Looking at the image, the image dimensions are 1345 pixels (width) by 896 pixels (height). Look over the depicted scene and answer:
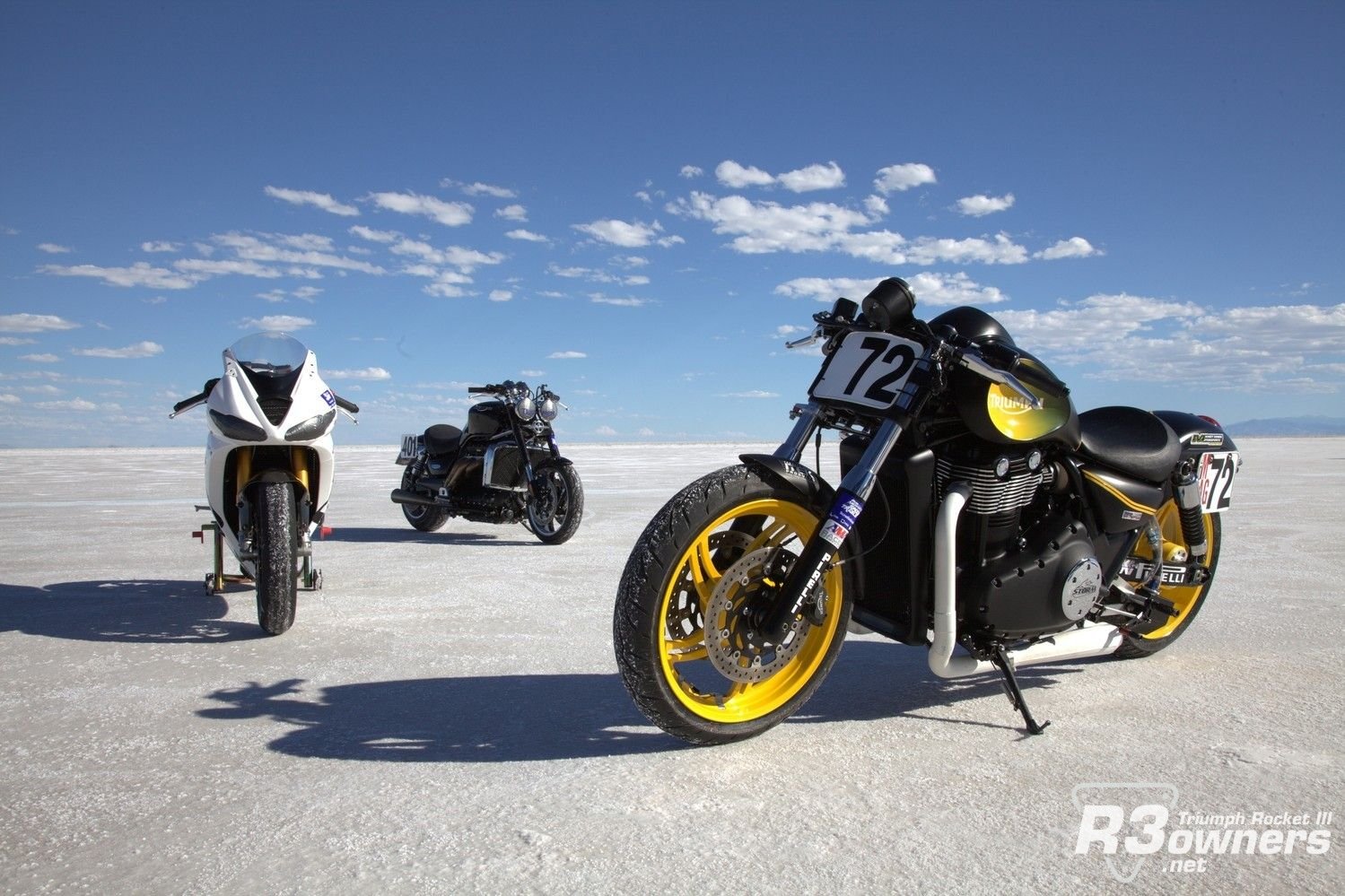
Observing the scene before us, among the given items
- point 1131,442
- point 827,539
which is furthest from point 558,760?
point 1131,442

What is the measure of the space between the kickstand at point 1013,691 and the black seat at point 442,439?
282 inches

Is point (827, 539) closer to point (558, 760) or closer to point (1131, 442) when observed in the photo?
point (558, 760)

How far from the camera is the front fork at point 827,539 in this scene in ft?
9.16

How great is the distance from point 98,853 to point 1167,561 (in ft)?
13.3

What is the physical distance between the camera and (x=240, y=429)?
4621 mm

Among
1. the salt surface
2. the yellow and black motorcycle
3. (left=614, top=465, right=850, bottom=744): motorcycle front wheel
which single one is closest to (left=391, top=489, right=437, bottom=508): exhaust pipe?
the salt surface

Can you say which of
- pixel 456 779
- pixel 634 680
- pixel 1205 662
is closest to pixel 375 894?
pixel 456 779

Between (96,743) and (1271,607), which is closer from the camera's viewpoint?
(96,743)

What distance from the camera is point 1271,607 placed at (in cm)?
501

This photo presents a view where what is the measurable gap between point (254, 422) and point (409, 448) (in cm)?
558

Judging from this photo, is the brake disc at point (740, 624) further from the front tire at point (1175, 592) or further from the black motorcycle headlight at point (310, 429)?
the black motorcycle headlight at point (310, 429)

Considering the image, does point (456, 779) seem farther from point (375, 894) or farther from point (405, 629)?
point (405, 629)

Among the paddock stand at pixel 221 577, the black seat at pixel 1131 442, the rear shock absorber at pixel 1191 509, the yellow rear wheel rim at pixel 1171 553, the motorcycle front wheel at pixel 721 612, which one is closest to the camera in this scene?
the motorcycle front wheel at pixel 721 612

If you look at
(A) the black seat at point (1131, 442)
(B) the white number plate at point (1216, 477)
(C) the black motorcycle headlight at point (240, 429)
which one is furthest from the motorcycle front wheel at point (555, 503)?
(B) the white number plate at point (1216, 477)
